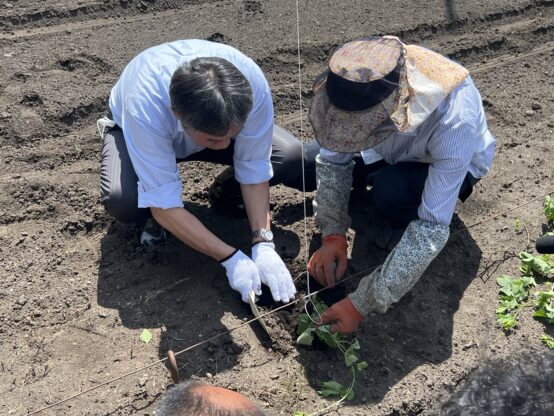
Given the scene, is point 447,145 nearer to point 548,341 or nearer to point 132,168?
point 548,341

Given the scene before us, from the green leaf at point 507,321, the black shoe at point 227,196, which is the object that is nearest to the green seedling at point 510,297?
the green leaf at point 507,321

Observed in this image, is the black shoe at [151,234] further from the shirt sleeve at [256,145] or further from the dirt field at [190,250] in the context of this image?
the shirt sleeve at [256,145]

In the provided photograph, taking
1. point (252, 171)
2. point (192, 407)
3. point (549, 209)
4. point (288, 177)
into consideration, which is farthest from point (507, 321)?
point (192, 407)

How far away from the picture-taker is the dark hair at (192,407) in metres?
1.69

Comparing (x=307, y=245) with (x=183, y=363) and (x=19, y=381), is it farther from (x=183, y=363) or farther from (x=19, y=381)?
(x=19, y=381)

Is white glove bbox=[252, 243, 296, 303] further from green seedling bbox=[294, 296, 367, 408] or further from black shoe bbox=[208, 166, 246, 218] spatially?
black shoe bbox=[208, 166, 246, 218]

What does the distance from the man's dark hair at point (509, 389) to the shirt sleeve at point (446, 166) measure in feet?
2.95

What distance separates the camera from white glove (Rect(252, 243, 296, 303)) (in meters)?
3.20

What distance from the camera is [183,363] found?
3.11m

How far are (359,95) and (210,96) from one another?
0.62 m

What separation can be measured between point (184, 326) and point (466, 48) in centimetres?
365

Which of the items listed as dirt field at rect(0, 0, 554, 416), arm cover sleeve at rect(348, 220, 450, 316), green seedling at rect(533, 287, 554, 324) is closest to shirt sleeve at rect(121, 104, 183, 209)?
dirt field at rect(0, 0, 554, 416)

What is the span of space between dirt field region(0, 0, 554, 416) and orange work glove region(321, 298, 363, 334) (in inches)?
8.1

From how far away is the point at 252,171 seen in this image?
3359 mm
